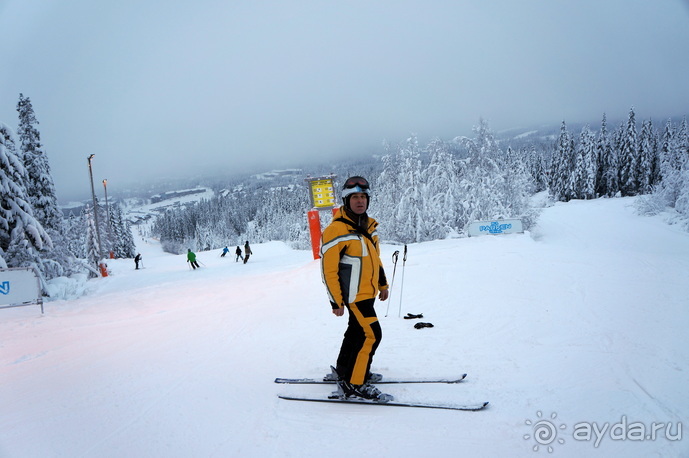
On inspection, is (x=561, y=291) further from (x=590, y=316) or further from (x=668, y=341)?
(x=668, y=341)

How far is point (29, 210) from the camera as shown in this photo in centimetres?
1357

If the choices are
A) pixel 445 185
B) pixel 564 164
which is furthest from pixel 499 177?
pixel 564 164

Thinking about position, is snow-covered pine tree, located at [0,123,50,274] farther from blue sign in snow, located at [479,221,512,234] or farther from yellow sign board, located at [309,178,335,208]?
blue sign in snow, located at [479,221,512,234]

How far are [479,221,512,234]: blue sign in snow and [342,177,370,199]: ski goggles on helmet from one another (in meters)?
16.4

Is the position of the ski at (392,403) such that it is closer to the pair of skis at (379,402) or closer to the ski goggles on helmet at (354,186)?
the pair of skis at (379,402)

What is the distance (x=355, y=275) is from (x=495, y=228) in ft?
55.1

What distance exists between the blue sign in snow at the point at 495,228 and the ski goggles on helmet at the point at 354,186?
16.4 meters

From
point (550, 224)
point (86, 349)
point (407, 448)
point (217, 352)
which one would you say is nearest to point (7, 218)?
point (86, 349)

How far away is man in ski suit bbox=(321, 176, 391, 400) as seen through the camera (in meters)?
3.41

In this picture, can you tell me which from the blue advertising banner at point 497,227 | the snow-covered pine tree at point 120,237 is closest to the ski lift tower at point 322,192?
the blue advertising banner at point 497,227

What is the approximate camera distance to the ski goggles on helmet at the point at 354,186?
3537 mm

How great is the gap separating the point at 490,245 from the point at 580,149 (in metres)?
54.7

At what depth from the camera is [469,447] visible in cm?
276

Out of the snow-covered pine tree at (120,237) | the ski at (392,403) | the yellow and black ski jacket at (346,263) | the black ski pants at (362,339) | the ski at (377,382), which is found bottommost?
the snow-covered pine tree at (120,237)
